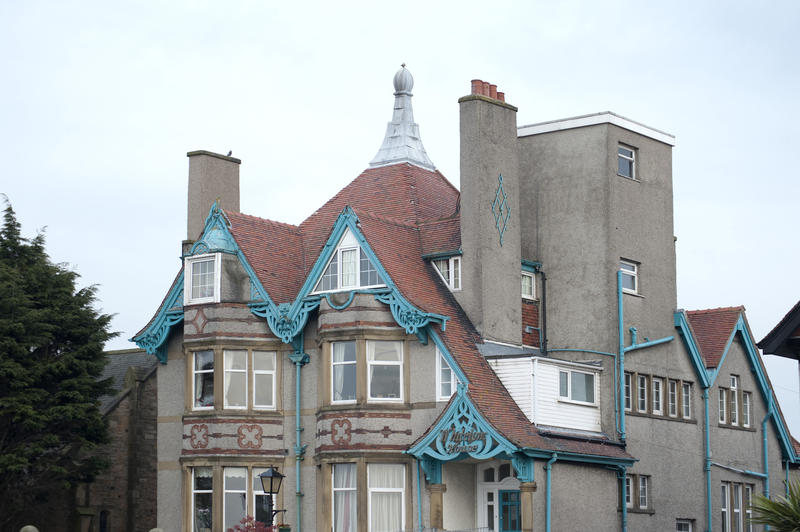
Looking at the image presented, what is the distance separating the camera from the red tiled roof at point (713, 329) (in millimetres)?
44013

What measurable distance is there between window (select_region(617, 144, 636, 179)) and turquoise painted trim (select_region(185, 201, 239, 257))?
1109 centimetres

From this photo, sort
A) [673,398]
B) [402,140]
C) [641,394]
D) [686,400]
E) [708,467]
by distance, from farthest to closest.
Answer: [402,140]
[686,400]
[708,467]
[673,398]
[641,394]

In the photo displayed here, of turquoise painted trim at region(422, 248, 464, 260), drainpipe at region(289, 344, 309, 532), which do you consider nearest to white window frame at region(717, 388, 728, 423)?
turquoise painted trim at region(422, 248, 464, 260)

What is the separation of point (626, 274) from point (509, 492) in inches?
301

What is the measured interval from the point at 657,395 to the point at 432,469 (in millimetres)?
8280

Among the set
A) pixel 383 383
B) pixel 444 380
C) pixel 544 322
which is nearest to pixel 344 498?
pixel 383 383

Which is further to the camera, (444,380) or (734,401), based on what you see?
(734,401)

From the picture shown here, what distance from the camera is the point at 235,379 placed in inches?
1559

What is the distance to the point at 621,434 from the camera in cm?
3966

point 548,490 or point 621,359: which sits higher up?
point 621,359

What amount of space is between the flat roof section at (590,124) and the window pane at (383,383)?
8.64 metres

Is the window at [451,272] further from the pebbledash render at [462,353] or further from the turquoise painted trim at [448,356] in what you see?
the turquoise painted trim at [448,356]

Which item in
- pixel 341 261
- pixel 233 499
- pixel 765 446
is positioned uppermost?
pixel 341 261

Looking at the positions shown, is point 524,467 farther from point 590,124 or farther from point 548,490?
point 590,124
